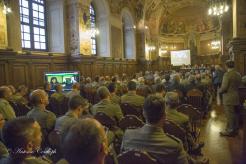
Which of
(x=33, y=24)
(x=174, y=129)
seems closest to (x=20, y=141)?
(x=174, y=129)

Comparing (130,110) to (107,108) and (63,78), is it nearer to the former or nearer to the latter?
(107,108)

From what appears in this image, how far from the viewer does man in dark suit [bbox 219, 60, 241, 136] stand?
5871mm

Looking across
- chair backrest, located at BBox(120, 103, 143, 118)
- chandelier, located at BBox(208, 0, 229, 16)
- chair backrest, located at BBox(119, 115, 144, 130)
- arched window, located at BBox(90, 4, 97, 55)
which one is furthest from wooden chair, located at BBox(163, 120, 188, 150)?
arched window, located at BBox(90, 4, 97, 55)

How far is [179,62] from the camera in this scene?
2909cm

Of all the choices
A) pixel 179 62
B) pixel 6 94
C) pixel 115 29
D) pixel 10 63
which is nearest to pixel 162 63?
pixel 179 62

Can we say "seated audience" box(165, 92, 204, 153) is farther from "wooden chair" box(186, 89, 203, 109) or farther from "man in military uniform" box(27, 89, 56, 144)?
"wooden chair" box(186, 89, 203, 109)

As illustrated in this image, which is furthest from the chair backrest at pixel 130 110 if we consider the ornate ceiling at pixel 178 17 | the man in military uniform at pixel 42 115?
the ornate ceiling at pixel 178 17

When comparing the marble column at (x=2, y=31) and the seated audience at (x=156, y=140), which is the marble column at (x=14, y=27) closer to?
the marble column at (x=2, y=31)

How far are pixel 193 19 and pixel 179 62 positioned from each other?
20.8 feet

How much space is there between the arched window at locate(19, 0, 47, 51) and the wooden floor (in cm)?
902

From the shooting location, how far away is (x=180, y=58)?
2867 cm

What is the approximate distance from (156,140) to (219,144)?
12.4 ft

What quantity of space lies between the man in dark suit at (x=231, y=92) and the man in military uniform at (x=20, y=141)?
5.04 m

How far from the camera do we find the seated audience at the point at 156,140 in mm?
2363
